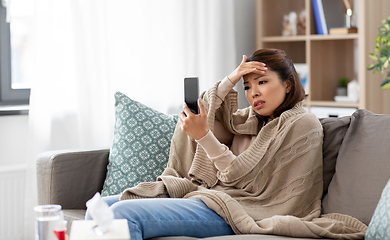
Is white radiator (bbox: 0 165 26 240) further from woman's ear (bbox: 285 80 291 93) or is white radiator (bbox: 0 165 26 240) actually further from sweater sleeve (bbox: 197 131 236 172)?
woman's ear (bbox: 285 80 291 93)

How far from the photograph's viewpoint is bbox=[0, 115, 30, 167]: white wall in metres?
2.50

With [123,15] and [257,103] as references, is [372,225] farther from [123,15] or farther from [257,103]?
[123,15]

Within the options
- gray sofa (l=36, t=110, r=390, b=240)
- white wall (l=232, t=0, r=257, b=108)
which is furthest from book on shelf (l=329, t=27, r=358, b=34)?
gray sofa (l=36, t=110, r=390, b=240)

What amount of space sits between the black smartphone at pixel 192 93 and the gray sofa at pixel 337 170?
0.47 metres

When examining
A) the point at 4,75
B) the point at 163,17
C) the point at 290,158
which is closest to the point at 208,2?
the point at 163,17

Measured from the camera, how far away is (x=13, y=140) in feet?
8.29

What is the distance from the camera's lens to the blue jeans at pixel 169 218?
4.91 feet

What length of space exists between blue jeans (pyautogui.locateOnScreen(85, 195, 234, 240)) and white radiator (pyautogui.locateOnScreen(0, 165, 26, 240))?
107 cm

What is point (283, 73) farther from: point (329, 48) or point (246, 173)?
point (329, 48)

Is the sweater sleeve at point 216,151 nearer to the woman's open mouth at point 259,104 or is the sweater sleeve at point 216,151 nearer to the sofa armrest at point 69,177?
the woman's open mouth at point 259,104

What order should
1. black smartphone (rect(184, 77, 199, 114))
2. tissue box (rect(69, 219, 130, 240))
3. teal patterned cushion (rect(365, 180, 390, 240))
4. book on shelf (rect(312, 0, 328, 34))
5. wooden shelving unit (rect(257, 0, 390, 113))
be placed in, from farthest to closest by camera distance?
book on shelf (rect(312, 0, 328, 34)) → wooden shelving unit (rect(257, 0, 390, 113)) → black smartphone (rect(184, 77, 199, 114)) → teal patterned cushion (rect(365, 180, 390, 240)) → tissue box (rect(69, 219, 130, 240))

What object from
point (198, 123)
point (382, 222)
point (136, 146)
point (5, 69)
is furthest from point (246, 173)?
point (5, 69)

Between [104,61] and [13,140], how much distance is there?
634mm

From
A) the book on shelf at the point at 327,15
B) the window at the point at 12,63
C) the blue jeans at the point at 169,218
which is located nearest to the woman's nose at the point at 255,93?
the blue jeans at the point at 169,218
